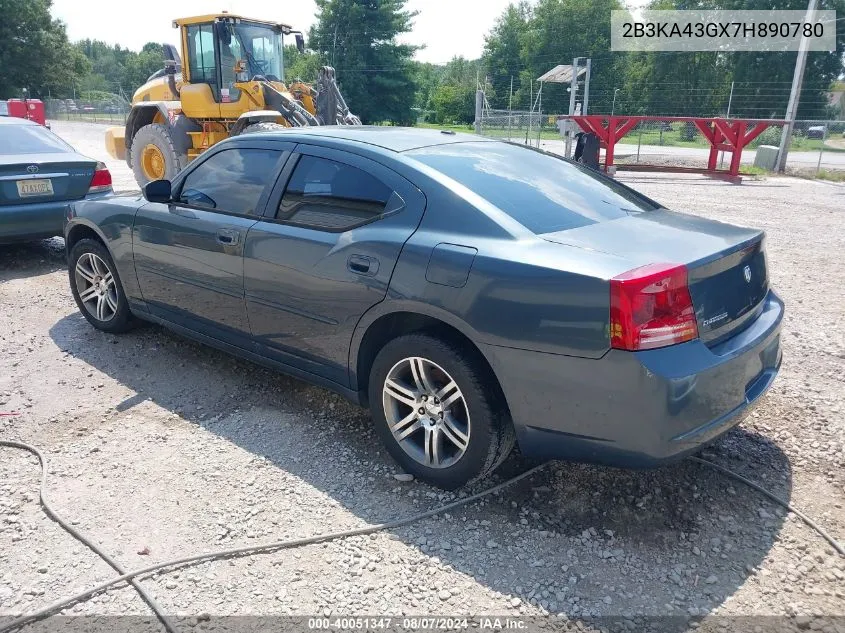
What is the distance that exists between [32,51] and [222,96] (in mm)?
50604

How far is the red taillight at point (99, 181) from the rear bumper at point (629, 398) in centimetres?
613

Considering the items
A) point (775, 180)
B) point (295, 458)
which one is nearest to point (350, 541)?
point (295, 458)

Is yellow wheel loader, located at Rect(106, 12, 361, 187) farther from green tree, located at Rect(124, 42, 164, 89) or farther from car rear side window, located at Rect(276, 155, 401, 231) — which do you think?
green tree, located at Rect(124, 42, 164, 89)

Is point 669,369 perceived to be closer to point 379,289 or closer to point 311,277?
point 379,289

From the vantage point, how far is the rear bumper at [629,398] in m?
2.51

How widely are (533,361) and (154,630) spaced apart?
5.62 feet

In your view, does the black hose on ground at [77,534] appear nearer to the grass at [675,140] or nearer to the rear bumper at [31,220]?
the rear bumper at [31,220]

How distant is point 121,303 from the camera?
16.1 ft

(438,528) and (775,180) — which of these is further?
(775,180)

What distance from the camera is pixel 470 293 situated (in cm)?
283

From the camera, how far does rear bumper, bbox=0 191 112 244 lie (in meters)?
6.64

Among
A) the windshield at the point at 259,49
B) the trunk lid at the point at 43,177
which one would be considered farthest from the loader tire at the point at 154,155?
the trunk lid at the point at 43,177

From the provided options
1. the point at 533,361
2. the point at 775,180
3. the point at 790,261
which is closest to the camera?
the point at 533,361

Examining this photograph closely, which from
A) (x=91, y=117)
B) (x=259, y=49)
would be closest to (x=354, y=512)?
(x=259, y=49)
